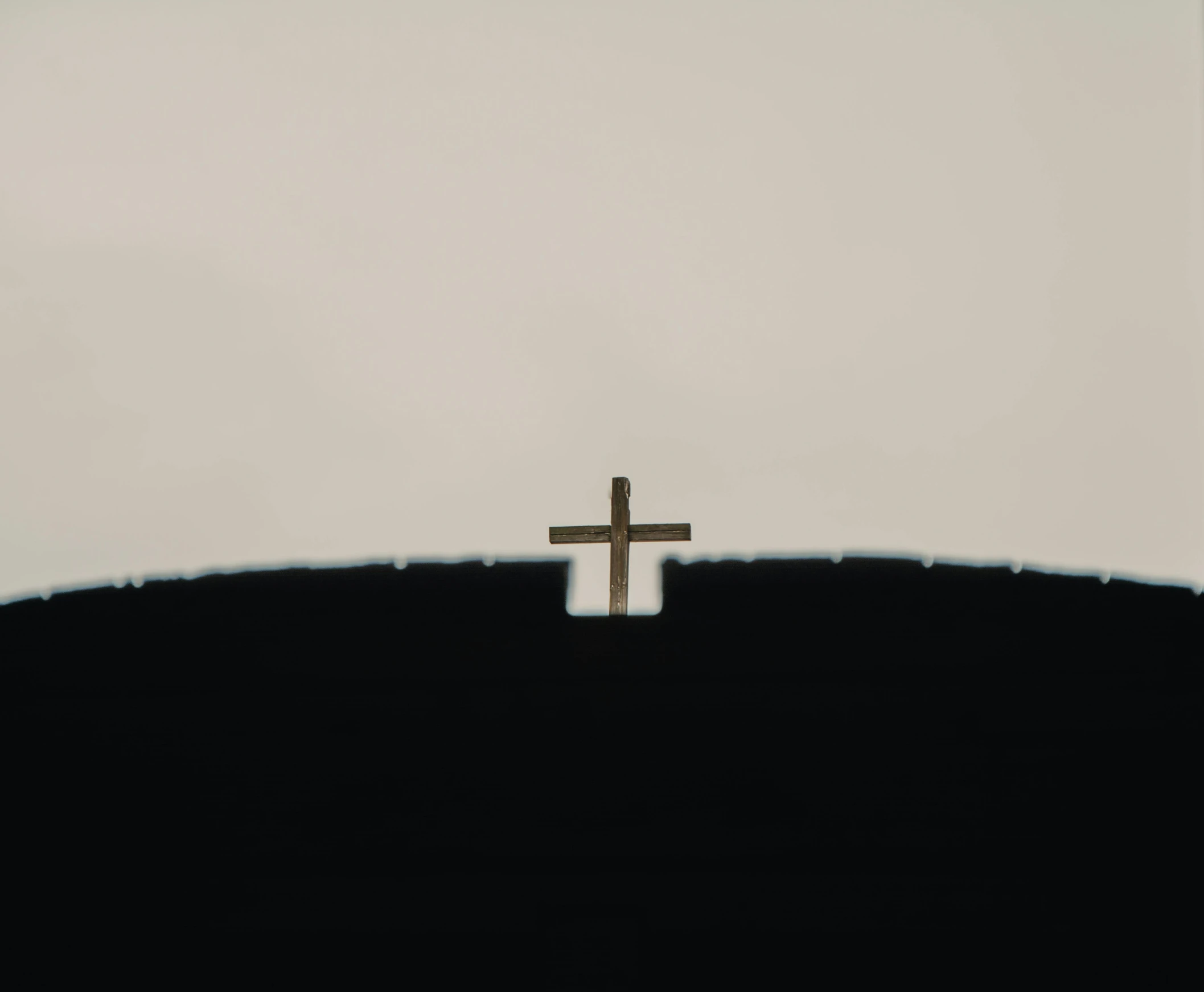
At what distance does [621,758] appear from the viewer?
2.78 metres

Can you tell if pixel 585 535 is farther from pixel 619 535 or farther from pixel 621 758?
pixel 621 758

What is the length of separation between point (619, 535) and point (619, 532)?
0.01 meters

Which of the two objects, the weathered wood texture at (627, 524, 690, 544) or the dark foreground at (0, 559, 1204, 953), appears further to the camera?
the weathered wood texture at (627, 524, 690, 544)

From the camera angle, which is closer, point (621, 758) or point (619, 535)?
point (621, 758)

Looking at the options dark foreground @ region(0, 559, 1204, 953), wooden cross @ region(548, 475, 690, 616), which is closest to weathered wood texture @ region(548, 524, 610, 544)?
wooden cross @ region(548, 475, 690, 616)

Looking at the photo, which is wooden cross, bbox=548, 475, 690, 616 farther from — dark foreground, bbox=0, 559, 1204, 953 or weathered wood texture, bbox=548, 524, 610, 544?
dark foreground, bbox=0, 559, 1204, 953

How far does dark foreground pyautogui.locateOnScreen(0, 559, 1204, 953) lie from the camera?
2559 mm

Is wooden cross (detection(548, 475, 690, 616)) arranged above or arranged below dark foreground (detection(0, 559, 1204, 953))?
above

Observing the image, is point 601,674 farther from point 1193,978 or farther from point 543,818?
point 1193,978

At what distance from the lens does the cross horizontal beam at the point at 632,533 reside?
468 centimetres

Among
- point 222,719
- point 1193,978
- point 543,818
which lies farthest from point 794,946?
point 222,719

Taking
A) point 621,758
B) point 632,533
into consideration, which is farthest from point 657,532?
point 621,758

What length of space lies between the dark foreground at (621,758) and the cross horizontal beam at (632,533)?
1.53 m

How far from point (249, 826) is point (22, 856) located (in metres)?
0.69
